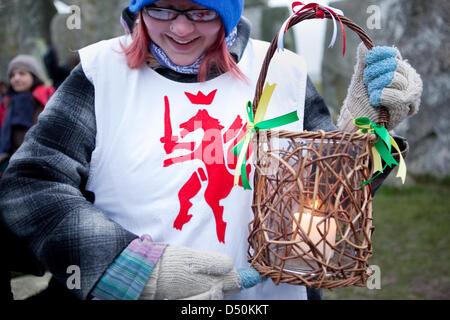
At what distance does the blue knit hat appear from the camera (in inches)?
50.9

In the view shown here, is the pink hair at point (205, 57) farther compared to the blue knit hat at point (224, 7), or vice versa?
the pink hair at point (205, 57)

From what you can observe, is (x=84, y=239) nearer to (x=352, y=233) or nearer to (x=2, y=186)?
(x=2, y=186)

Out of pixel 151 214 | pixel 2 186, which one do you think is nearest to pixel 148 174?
pixel 151 214

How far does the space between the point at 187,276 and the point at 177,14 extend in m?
0.75

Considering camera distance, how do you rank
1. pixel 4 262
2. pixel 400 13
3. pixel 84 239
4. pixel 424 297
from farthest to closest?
pixel 400 13 → pixel 424 297 → pixel 4 262 → pixel 84 239

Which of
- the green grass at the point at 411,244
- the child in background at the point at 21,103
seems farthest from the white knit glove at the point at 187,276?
the child in background at the point at 21,103

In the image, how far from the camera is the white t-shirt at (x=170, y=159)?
140 centimetres

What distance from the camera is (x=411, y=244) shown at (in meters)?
Result: 3.83

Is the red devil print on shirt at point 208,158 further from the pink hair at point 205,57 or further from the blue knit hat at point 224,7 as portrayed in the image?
the blue knit hat at point 224,7

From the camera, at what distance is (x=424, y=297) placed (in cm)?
298

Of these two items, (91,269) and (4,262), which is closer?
(91,269)

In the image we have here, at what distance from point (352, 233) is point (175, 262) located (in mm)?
472

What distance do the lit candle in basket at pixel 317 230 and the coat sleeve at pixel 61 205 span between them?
0.48m

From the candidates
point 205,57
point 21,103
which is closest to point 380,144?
point 205,57
